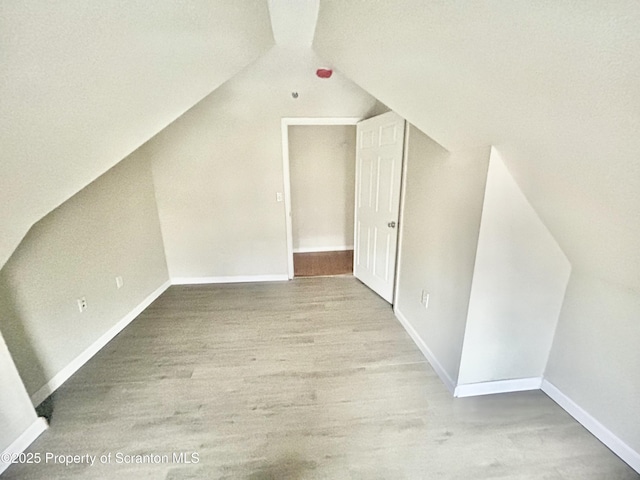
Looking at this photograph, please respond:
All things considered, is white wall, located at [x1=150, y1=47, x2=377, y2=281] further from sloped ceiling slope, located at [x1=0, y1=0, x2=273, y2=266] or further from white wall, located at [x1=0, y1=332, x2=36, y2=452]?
white wall, located at [x1=0, y1=332, x2=36, y2=452]

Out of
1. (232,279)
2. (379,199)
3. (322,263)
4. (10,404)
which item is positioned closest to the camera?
(10,404)

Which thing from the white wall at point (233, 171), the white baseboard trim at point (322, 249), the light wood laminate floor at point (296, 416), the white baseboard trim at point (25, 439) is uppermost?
the white wall at point (233, 171)

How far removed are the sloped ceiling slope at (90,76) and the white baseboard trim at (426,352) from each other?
7.75ft

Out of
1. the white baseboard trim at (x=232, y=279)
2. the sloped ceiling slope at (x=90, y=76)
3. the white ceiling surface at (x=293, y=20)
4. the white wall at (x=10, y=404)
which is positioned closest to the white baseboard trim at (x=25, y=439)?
the white wall at (x=10, y=404)

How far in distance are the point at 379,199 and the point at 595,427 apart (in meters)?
2.16

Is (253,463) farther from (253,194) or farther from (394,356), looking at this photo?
(253,194)

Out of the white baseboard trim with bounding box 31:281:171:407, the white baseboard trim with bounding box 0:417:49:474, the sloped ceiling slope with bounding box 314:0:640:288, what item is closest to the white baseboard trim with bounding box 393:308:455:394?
the sloped ceiling slope with bounding box 314:0:640:288

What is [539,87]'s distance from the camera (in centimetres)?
84

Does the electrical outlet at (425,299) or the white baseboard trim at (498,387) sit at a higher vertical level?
the electrical outlet at (425,299)

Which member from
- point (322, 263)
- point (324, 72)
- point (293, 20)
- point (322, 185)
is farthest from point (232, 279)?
point (293, 20)

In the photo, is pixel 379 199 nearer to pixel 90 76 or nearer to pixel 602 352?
pixel 602 352

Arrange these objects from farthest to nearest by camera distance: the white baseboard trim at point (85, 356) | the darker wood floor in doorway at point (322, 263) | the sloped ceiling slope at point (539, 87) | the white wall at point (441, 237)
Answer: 1. the darker wood floor in doorway at point (322, 263)
2. the white baseboard trim at point (85, 356)
3. the white wall at point (441, 237)
4. the sloped ceiling slope at point (539, 87)

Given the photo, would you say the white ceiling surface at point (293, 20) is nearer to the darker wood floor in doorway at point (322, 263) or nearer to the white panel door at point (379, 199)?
the white panel door at point (379, 199)

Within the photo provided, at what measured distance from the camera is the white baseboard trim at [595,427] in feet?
4.81
